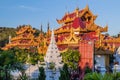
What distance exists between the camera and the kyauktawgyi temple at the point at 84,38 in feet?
78.0

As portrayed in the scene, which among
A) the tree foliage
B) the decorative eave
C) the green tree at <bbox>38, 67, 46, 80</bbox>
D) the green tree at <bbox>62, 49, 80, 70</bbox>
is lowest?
the green tree at <bbox>38, 67, 46, 80</bbox>

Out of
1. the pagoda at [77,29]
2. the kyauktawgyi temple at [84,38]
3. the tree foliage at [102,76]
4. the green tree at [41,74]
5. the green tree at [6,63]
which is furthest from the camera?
the pagoda at [77,29]

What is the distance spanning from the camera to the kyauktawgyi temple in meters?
23.8

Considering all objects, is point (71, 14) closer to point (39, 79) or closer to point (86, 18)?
point (86, 18)

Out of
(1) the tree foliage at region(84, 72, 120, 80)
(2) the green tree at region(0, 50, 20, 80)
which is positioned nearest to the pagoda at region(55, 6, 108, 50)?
(2) the green tree at region(0, 50, 20, 80)

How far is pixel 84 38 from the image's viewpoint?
3038 centimetres

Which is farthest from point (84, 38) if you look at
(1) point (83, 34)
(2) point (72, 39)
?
(2) point (72, 39)

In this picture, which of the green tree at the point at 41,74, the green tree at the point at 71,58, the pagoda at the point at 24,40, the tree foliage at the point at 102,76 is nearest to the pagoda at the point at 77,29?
the green tree at the point at 71,58

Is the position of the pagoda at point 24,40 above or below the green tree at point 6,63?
above

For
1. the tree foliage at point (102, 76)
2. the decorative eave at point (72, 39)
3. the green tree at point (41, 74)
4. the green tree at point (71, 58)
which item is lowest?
the green tree at point (41, 74)

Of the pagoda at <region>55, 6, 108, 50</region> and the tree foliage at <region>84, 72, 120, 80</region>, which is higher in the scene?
the pagoda at <region>55, 6, 108, 50</region>

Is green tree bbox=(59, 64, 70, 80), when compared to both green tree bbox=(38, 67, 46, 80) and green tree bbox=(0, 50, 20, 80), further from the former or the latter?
green tree bbox=(0, 50, 20, 80)

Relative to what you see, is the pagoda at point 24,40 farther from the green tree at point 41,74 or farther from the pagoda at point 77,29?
the green tree at point 41,74

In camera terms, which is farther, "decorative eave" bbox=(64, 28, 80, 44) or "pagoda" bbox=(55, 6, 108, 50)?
"pagoda" bbox=(55, 6, 108, 50)
